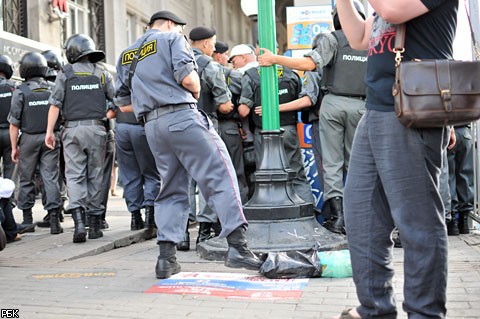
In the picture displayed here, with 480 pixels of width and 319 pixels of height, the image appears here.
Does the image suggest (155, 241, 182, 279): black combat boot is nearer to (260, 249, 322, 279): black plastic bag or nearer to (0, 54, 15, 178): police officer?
(260, 249, 322, 279): black plastic bag

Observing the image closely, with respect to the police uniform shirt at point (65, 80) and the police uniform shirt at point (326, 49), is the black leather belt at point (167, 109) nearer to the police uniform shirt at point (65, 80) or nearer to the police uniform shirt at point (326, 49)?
the police uniform shirt at point (326, 49)

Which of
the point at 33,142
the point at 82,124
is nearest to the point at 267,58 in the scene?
the point at 82,124

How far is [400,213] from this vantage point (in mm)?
2498

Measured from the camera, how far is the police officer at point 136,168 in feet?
21.6

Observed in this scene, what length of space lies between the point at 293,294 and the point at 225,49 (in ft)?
13.9

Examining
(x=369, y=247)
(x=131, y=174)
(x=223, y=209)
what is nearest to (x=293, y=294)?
(x=223, y=209)

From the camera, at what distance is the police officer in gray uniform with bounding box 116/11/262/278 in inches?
167

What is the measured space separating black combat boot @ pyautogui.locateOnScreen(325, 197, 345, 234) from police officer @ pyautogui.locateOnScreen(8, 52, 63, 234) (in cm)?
315

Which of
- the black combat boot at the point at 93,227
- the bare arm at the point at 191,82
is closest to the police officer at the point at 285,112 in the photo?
the black combat boot at the point at 93,227

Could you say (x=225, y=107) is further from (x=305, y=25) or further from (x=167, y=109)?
(x=305, y=25)

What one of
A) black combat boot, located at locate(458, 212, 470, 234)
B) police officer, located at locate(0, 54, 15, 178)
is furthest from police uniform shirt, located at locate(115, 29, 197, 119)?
police officer, located at locate(0, 54, 15, 178)

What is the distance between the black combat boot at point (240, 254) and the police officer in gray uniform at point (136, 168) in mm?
2485

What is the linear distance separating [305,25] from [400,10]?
738 centimetres

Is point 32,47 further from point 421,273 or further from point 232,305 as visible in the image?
point 421,273
